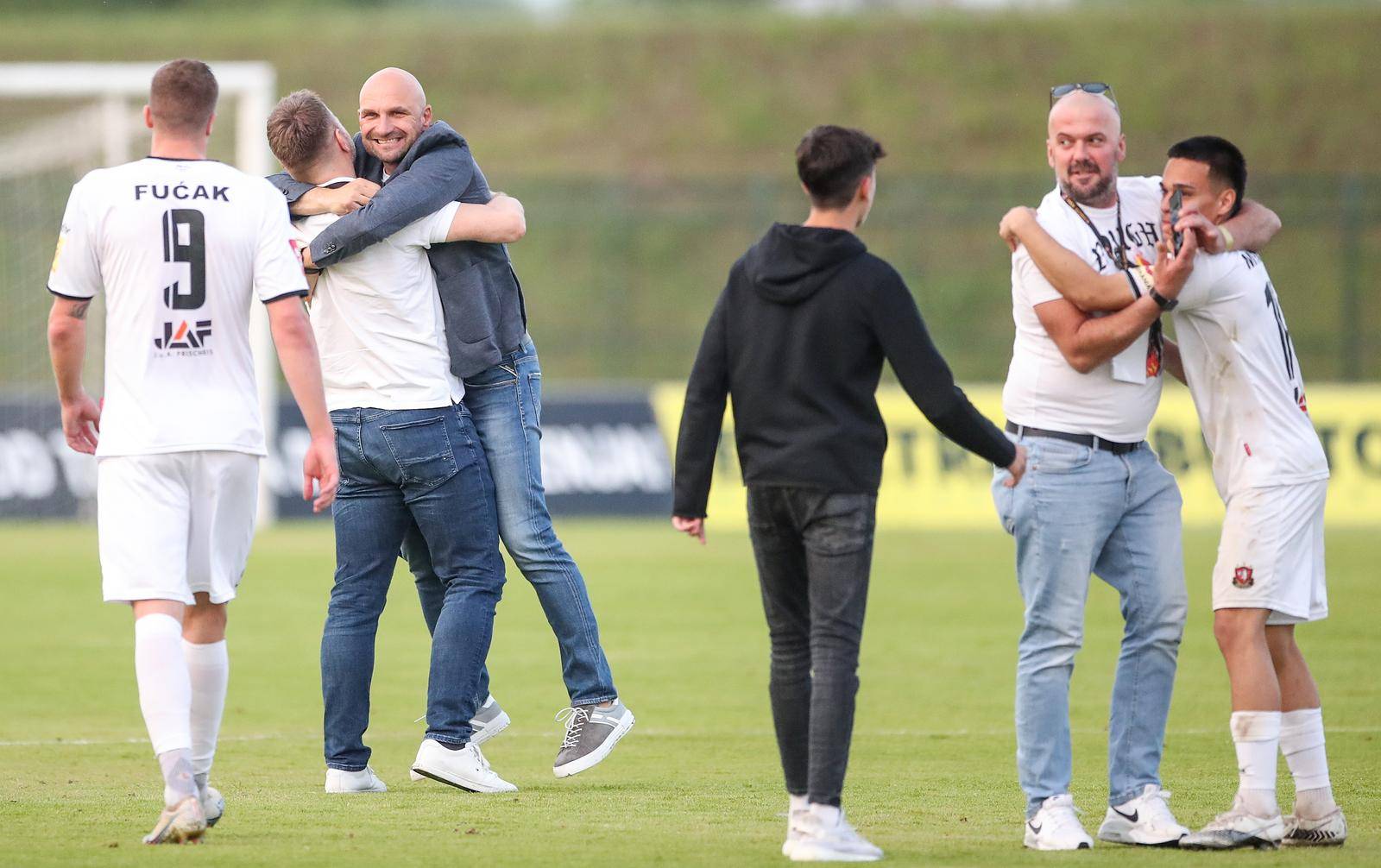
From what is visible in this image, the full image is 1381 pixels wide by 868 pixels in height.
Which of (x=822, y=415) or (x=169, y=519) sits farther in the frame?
(x=169, y=519)

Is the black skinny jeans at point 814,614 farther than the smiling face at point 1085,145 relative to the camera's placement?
No

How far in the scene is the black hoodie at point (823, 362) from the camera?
500cm

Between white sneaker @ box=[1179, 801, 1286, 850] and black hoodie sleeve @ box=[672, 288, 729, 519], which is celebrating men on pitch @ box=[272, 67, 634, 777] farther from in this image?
white sneaker @ box=[1179, 801, 1286, 850]

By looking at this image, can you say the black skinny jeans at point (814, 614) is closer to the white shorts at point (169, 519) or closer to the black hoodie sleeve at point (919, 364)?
the black hoodie sleeve at point (919, 364)

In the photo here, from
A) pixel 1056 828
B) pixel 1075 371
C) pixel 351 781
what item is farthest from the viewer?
pixel 351 781

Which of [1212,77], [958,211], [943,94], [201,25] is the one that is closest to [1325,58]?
[1212,77]

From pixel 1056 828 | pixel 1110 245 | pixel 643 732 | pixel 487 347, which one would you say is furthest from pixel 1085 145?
pixel 643 732

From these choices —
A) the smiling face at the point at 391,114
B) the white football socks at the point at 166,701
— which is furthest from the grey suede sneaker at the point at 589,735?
the smiling face at the point at 391,114

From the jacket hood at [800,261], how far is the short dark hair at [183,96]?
167 cm

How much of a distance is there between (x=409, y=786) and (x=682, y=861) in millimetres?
1834

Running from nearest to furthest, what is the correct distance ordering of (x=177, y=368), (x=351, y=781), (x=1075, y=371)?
1. (x=177, y=368)
2. (x=1075, y=371)
3. (x=351, y=781)

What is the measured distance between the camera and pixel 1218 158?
5.45 m

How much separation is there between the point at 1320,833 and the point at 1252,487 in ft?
3.36

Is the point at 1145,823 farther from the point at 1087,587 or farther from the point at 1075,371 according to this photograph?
the point at 1075,371
